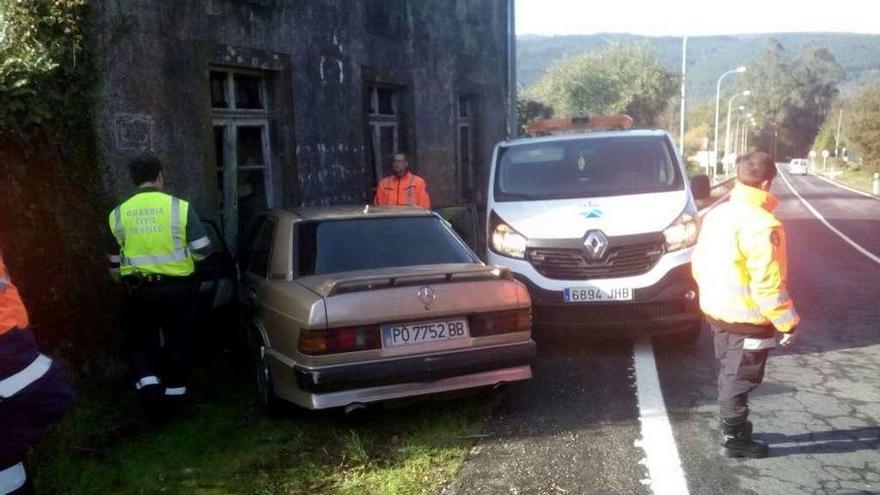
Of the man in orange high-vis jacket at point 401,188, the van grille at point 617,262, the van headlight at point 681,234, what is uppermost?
the man in orange high-vis jacket at point 401,188

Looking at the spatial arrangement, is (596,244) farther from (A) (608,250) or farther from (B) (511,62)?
(B) (511,62)

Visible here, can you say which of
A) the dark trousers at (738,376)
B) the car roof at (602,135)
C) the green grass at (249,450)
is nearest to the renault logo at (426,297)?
the green grass at (249,450)

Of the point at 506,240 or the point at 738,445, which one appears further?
the point at 506,240

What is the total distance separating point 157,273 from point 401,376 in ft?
6.33

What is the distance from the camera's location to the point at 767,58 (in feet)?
401

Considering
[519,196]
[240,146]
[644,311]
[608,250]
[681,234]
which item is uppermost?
[240,146]

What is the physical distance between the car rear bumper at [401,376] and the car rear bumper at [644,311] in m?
1.52

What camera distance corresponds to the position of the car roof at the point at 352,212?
5.54 meters

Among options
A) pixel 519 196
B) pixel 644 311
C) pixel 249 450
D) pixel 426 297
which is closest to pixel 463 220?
pixel 519 196

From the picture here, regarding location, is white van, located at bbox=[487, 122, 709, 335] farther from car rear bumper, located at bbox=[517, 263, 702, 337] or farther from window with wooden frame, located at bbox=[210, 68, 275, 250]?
window with wooden frame, located at bbox=[210, 68, 275, 250]

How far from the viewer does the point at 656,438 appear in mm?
4727

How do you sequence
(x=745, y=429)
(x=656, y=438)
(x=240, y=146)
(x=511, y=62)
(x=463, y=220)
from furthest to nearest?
(x=511, y=62)
(x=240, y=146)
(x=463, y=220)
(x=656, y=438)
(x=745, y=429)

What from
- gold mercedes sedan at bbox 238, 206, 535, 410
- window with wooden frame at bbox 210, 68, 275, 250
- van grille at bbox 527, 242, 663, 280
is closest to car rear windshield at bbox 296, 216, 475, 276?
gold mercedes sedan at bbox 238, 206, 535, 410

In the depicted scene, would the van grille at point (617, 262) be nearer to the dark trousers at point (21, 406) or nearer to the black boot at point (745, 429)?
the black boot at point (745, 429)
